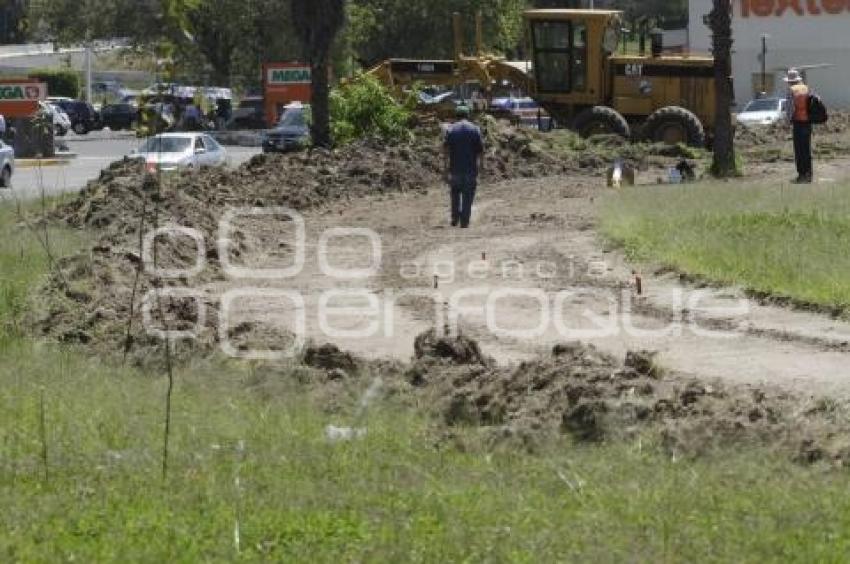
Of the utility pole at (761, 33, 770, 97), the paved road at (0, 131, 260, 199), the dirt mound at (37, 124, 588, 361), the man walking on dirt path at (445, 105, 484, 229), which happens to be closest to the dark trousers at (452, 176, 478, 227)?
the man walking on dirt path at (445, 105, 484, 229)

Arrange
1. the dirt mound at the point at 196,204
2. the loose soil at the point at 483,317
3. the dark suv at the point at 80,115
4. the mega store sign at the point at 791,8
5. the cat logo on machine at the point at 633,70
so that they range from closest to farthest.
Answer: the loose soil at the point at 483,317 → the dirt mound at the point at 196,204 → the cat logo on machine at the point at 633,70 → the mega store sign at the point at 791,8 → the dark suv at the point at 80,115

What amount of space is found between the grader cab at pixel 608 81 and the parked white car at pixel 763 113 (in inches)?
361

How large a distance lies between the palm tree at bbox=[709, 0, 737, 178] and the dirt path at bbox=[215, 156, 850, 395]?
7676 mm

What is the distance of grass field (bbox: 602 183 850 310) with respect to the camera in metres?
17.0

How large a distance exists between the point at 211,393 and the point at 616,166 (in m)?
20.5

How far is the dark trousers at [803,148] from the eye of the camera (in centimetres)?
2862

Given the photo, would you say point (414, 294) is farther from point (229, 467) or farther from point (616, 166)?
point (616, 166)

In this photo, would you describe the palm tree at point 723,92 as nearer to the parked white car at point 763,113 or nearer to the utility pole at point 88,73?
the parked white car at point 763,113

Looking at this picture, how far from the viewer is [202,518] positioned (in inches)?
346

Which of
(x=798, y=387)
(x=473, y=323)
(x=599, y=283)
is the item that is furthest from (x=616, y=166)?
(x=798, y=387)

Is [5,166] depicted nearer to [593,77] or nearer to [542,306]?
[593,77]

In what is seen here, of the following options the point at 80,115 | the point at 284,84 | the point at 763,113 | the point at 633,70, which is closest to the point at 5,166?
the point at 633,70

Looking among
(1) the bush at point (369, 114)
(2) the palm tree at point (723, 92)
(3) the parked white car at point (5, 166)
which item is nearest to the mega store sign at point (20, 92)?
(3) the parked white car at point (5, 166)

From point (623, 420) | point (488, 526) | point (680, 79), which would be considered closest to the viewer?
point (488, 526)
